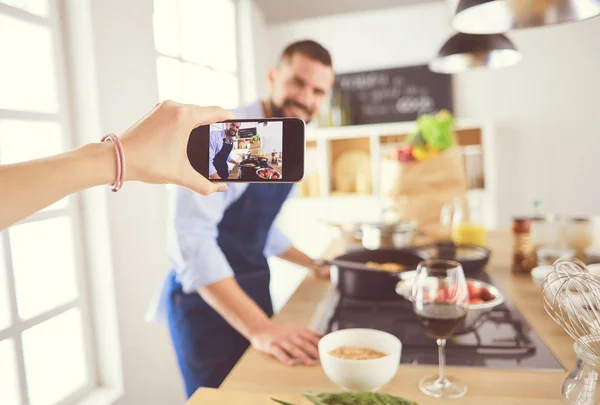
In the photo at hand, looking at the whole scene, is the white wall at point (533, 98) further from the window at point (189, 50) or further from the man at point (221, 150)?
the man at point (221, 150)

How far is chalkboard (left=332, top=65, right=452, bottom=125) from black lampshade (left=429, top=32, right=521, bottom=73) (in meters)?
1.73

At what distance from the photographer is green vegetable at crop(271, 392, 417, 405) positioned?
0.56 meters

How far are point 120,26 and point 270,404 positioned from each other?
1267mm

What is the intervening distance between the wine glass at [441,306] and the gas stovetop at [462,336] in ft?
0.29

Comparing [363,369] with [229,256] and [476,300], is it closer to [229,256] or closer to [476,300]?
[476,300]

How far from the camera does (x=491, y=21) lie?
3.55 feet

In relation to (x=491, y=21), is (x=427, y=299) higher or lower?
lower

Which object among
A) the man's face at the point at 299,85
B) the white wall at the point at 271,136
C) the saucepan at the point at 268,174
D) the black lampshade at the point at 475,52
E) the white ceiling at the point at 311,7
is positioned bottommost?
the saucepan at the point at 268,174

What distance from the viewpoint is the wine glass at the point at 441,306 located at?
72cm

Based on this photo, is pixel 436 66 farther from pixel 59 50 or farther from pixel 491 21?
pixel 59 50

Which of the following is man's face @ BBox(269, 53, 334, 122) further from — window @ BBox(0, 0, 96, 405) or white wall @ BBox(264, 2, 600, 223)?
white wall @ BBox(264, 2, 600, 223)

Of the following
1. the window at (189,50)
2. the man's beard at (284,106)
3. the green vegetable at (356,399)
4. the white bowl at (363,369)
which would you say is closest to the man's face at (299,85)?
the man's beard at (284,106)

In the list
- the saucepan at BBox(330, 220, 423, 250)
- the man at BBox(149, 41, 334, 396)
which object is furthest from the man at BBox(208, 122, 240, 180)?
the saucepan at BBox(330, 220, 423, 250)

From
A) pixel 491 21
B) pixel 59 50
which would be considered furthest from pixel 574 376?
pixel 59 50
